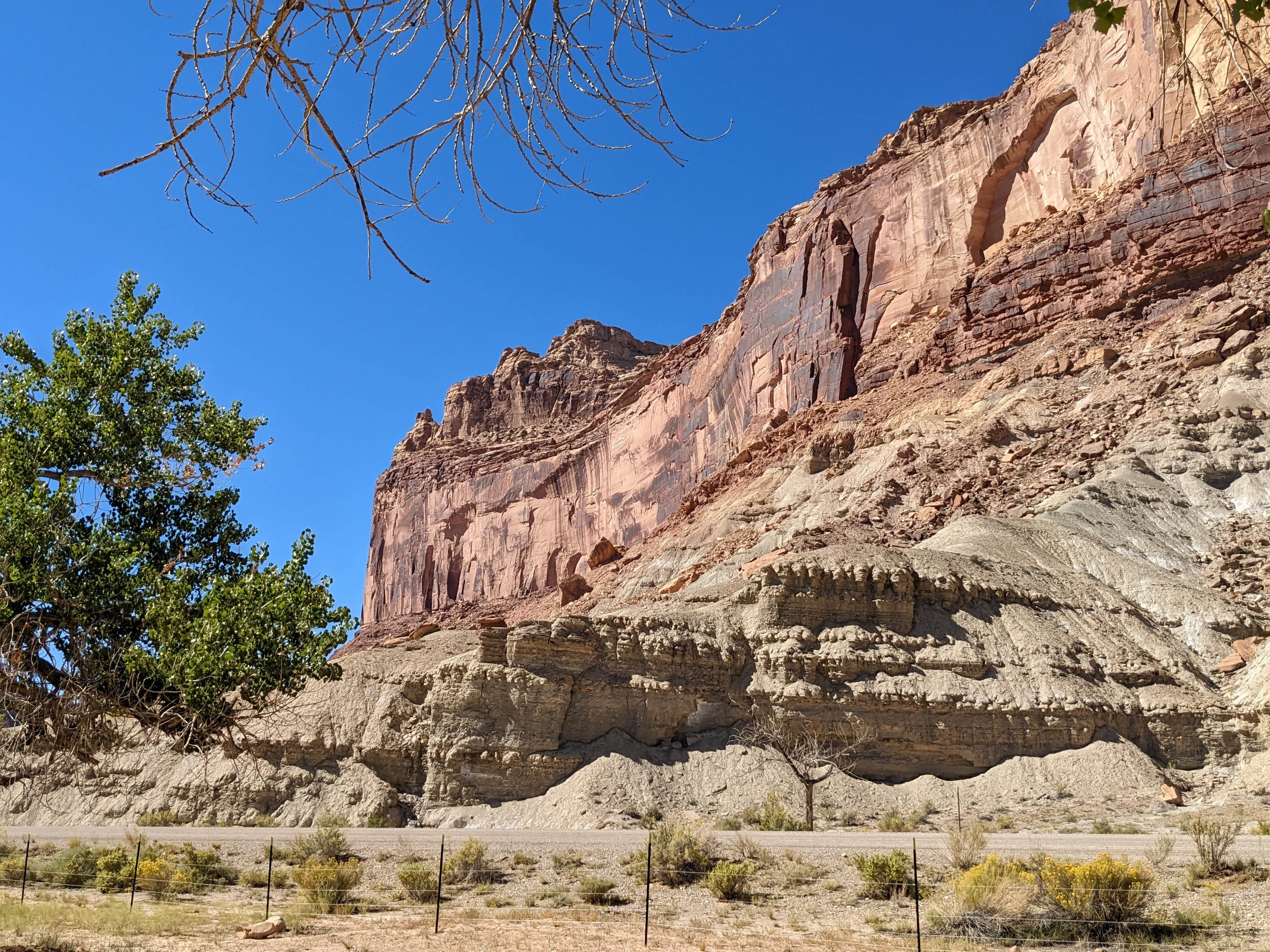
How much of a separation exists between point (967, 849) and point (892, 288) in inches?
2074

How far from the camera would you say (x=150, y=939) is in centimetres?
1262

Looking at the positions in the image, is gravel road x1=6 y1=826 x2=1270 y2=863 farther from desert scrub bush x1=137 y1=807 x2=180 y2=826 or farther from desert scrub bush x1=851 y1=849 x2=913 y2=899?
desert scrub bush x1=851 y1=849 x2=913 y2=899

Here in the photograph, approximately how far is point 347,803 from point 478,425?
83549 mm

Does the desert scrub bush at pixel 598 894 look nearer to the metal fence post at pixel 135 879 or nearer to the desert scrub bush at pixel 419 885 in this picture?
the desert scrub bush at pixel 419 885

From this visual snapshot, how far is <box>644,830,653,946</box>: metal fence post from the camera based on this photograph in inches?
520

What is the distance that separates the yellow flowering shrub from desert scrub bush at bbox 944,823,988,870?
5.01ft

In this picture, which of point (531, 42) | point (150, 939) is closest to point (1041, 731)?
Answer: point (150, 939)

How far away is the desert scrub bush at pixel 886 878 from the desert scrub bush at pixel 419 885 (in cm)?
696

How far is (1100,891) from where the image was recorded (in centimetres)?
1345

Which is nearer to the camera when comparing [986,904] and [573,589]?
[986,904]

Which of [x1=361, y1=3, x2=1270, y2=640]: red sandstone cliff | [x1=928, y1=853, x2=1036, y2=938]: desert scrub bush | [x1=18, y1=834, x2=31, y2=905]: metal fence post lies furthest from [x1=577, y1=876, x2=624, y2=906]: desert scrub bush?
[x1=361, y1=3, x2=1270, y2=640]: red sandstone cliff

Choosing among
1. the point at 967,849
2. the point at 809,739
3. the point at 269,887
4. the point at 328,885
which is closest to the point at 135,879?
the point at 269,887

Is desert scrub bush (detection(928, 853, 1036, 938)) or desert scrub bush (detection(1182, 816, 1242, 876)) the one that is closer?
desert scrub bush (detection(928, 853, 1036, 938))

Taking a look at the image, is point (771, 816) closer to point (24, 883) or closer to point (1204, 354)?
point (24, 883)
